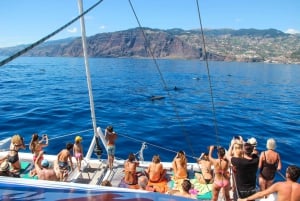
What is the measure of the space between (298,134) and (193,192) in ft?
59.8

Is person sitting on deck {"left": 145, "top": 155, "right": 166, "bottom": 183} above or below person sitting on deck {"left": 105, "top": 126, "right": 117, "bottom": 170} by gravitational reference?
below

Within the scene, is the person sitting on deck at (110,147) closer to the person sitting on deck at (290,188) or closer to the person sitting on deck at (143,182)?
the person sitting on deck at (143,182)

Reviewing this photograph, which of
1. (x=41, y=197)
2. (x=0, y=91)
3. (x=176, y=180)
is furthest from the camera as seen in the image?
(x=0, y=91)

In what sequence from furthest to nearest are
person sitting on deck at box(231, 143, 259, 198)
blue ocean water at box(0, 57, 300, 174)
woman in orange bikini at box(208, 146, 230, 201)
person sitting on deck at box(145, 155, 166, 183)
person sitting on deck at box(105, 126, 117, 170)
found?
blue ocean water at box(0, 57, 300, 174)
person sitting on deck at box(105, 126, 117, 170)
person sitting on deck at box(145, 155, 166, 183)
woman in orange bikini at box(208, 146, 230, 201)
person sitting on deck at box(231, 143, 259, 198)

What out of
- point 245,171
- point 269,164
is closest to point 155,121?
point 269,164

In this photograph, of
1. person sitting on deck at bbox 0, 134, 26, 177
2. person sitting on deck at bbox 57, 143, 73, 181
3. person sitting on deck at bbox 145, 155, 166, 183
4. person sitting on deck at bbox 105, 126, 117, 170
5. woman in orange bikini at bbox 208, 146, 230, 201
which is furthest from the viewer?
person sitting on deck at bbox 105, 126, 117, 170

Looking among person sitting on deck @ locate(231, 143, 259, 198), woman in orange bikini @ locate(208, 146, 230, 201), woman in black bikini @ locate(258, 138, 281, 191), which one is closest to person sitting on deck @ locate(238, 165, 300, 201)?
person sitting on deck @ locate(231, 143, 259, 198)

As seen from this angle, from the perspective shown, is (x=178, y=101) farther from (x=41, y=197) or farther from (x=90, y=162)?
(x=41, y=197)

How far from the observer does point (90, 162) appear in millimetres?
12562

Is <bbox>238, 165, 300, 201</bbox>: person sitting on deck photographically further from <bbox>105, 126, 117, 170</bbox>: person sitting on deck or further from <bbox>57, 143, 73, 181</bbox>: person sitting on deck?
<bbox>57, 143, 73, 181</bbox>: person sitting on deck

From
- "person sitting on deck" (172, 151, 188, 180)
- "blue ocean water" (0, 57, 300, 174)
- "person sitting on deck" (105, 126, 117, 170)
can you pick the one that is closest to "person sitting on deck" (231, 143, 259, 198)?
"person sitting on deck" (172, 151, 188, 180)

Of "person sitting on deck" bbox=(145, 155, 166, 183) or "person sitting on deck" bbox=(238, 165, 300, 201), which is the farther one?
"person sitting on deck" bbox=(145, 155, 166, 183)

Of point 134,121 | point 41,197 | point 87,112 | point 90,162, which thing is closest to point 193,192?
point 90,162

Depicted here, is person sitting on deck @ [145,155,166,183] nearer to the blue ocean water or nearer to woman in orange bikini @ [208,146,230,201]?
woman in orange bikini @ [208,146,230,201]
